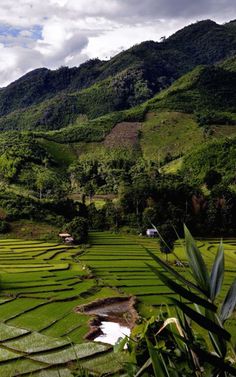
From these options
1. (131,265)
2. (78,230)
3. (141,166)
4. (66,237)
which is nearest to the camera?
(131,265)

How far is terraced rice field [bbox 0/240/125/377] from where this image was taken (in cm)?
2538

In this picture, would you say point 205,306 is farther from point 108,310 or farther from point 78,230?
point 78,230

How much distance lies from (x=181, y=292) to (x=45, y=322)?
31851 mm

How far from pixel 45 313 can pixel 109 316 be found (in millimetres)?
4548

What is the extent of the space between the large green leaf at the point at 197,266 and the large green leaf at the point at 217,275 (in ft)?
0.08

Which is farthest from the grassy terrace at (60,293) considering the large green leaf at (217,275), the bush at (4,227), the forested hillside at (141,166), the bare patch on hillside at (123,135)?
the bare patch on hillside at (123,135)

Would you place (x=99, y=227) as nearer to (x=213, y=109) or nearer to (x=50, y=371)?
(x=50, y=371)

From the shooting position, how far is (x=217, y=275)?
232cm

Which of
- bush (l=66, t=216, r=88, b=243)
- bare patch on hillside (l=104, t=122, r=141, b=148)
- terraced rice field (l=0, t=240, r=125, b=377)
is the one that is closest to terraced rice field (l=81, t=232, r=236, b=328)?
bush (l=66, t=216, r=88, b=243)

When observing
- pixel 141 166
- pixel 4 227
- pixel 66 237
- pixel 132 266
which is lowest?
pixel 132 266

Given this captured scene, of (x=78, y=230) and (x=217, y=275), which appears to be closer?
(x=217, y=275)

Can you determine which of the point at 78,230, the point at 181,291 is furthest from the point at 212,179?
the point at 181,291

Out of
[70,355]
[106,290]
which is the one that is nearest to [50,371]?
[70,355]

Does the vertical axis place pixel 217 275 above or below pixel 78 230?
above
